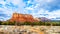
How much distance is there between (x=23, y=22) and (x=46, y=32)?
567 mm

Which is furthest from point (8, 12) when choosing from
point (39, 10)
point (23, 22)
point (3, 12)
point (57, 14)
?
point (57, 14)

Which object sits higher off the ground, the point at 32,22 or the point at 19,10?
the point at 19,10

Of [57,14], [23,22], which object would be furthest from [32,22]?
[57,14]

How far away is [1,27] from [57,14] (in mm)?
1301

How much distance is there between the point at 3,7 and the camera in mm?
4617

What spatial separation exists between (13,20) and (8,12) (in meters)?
0.22

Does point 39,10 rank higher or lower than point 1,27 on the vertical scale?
higher

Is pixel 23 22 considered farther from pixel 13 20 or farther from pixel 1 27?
pixel 1 27

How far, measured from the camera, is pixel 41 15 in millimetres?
4609

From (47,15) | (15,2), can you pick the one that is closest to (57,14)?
(47,15)

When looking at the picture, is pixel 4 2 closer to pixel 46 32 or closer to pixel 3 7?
pixel 3 7

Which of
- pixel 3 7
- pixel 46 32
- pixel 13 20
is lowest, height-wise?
pixel 46 32

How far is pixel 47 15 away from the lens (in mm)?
4605

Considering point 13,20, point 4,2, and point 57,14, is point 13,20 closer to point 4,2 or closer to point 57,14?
point 4,2
